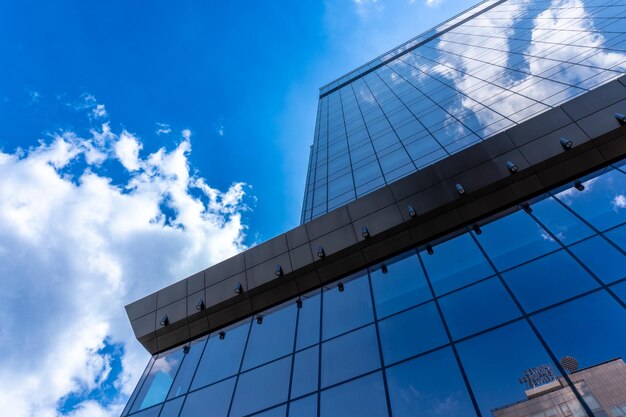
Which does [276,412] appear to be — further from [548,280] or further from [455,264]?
[548,280]

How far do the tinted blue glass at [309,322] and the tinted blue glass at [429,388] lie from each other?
339cm

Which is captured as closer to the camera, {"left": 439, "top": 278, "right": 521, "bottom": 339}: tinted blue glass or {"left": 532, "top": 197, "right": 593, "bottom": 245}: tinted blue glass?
{"left": 439, "top": 278, "right": 521, "bottom": 339}: tinted blue glass

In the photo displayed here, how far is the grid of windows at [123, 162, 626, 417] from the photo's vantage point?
875 centimetres

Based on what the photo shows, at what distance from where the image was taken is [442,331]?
34.8 feet

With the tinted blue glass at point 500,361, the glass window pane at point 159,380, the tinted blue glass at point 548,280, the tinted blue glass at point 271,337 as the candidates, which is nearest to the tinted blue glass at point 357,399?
the tinted blue glass at point 500,361

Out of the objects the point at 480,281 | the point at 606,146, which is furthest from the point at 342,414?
the point at 606,146

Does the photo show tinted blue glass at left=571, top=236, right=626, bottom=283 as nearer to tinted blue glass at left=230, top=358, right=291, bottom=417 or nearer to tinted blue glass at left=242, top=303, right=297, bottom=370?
tinted blue glass at left=230, top=358, right=291, bottom=417

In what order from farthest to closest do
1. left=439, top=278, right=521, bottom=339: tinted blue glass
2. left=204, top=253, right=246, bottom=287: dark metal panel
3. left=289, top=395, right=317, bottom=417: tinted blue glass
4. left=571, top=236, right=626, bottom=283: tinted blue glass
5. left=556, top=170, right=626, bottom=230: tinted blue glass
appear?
left=204, top=253, right=246, bottom=287: dark metal panel → left=556, top=170, right=626, bottom=230: tinted blue glass → left=289, top=395, right=317, bottom=417: tinted blue glass → left=439, top=278, right=521, bottom=339: tinted blue glass → left=571, top=236, right=626, bottom=283: tinted blue glass

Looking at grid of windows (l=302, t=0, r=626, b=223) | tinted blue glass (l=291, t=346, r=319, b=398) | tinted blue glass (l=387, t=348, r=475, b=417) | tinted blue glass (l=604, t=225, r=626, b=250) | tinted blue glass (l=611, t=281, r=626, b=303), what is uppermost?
grid of windows (l=302, t=0, r=626, b=223)

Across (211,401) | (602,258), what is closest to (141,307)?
(211,401)

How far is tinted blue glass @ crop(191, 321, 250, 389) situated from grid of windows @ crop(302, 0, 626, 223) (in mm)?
8597

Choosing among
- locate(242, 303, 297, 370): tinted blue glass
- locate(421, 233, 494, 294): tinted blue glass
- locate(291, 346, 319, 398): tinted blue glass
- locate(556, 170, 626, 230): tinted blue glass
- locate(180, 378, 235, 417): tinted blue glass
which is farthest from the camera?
locate(242, 303, 297, 370): tinted blue glass

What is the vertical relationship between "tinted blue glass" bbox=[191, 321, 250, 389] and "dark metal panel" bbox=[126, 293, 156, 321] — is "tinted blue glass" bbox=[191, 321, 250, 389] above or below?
below

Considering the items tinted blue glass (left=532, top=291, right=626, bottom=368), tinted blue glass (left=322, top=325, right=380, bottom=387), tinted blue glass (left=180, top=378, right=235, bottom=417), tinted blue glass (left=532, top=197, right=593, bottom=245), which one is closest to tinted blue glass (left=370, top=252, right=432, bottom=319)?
tinted blue glass (left=322, top=325, right=380, bottom=387)
